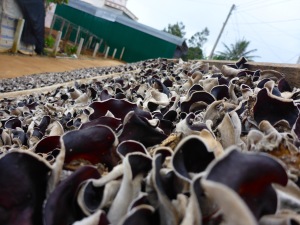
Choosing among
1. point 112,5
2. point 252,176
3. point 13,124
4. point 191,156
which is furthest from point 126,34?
point 252,176

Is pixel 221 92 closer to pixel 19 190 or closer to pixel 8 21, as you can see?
pixel 19 190

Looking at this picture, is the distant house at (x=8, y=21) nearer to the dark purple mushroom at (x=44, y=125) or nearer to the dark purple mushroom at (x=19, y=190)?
the dark purple mushroom at (x=44, y=125)

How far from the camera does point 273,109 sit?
811 millimetres

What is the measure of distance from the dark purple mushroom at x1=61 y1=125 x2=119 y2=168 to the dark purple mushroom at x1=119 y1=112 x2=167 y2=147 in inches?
3.9

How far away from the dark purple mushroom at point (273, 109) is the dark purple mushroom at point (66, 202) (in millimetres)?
485

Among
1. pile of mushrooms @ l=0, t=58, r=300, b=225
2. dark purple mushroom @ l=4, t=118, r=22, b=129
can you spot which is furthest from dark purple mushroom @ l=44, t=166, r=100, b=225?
dark purple mushroom @ l=4, t=118, r=22, b=129

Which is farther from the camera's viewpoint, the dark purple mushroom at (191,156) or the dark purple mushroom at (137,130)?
the dark purple mushroom at (137,130)

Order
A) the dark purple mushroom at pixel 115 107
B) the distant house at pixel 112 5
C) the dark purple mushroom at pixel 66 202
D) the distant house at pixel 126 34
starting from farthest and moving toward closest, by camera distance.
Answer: the distant house at pixel 112 5 → the distant house at pixel 126 34 → the dark purple mushroom at pixel 115 107 → the dark purple mushroom at pixel 66 202

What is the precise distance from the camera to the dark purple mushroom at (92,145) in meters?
0.63

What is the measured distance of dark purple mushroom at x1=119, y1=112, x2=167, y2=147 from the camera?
0.77m

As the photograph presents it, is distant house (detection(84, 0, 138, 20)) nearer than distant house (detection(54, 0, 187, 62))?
No

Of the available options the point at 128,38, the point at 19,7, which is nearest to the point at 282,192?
the point at 19,7

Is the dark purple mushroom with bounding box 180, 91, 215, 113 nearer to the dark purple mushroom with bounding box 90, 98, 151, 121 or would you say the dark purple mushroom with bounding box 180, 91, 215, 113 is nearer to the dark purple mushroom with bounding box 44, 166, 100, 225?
the dark purple mushroom with bounding box 90, 98, 151, 121

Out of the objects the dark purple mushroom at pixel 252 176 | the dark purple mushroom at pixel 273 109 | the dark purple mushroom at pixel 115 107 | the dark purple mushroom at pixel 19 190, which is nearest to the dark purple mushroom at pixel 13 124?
the dark purple mushroom at pixel 115 107
